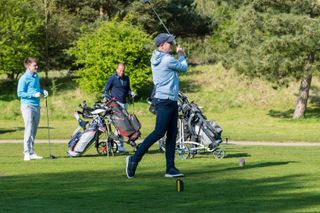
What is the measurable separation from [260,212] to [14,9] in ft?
128

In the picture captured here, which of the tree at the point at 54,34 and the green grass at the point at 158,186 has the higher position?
the tree at the point at 54,34

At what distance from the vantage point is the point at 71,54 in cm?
4509

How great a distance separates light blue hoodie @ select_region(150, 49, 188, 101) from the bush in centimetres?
2999

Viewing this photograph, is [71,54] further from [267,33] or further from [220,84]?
[267,33]

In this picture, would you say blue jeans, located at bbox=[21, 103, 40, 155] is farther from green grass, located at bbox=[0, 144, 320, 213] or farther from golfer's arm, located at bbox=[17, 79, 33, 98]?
green grass, located at bbox=[0, 144, 320, 213]

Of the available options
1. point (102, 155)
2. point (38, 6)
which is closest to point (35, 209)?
point (102, 155)

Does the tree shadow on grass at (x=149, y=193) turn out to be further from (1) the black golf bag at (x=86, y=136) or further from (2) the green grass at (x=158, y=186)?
(1) the black golf bag at (x=86, y=136)

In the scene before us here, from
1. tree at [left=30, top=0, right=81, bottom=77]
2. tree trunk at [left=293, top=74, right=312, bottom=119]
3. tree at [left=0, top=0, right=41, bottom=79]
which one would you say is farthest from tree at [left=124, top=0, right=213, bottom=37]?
tree trunk at [left=293, top=74, right=312, bottom=119]

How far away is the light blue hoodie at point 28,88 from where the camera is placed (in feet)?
54.9

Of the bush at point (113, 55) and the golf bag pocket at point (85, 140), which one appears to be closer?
the golf bag pocket at point (85, 140)

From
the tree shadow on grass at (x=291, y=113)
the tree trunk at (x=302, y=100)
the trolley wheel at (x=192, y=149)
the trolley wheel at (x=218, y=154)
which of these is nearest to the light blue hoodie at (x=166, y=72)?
the trolley wheel at (x=192, y=149)

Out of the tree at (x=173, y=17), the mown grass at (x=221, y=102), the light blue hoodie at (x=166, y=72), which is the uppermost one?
the tree at (x=173, y=17)

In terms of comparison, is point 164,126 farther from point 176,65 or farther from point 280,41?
→ point 280,41

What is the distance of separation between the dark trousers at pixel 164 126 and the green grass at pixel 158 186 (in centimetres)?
41
